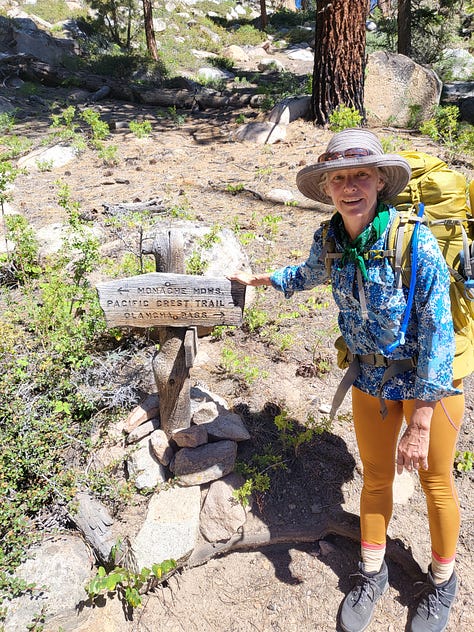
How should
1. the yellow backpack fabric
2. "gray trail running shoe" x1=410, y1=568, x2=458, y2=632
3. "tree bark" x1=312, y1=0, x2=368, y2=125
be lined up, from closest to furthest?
the yellow backpack fabric
"gray trail running shoe" x1=410, y1=568, x2=458, y2=632
"tree bark" x1=312, y1=0, x2=368, y2=125

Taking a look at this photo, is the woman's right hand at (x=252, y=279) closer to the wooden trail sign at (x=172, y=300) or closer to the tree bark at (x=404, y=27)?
the wooden trail sign at (x=172, y=300)

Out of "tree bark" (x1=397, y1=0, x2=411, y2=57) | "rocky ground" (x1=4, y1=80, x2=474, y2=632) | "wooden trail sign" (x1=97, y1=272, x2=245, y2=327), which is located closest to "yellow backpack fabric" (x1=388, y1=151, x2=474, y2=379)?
"wooden trail sign" (x1=97, y1=272, x2=245, y2=327)

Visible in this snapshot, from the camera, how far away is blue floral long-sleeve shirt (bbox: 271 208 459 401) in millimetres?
1735

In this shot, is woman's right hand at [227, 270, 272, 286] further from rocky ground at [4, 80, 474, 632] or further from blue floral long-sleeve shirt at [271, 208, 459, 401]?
rocky ground at [4, 80, 474, 632]

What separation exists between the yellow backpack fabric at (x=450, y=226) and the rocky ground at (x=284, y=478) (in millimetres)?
1382

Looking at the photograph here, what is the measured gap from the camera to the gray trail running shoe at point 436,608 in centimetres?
233

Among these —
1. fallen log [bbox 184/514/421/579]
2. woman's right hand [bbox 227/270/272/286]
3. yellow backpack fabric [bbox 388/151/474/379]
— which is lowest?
fallen log [bbox 184/514/421/579]

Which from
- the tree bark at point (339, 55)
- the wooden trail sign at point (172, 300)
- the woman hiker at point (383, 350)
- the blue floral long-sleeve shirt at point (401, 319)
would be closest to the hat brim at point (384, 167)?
the woman hiker at point (383, 350)

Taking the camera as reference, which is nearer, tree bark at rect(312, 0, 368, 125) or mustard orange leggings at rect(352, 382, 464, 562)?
mustard orange leggings at rect(352, 382, 464, 562)

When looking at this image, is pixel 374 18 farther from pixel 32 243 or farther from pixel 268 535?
pixel 268 535

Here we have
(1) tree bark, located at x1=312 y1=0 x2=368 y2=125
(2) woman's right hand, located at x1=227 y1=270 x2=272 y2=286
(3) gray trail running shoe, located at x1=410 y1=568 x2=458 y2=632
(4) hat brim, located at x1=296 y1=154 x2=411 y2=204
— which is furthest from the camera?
(1) tree bark, located at x1=312 y1=0 x2=368 y2=125

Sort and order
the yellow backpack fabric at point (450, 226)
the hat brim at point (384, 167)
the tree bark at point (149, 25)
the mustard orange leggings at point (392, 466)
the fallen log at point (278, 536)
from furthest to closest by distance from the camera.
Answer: the tree bark at point (149, 25)
the fallen log at point (278, 536)
the mustard orange leggings at point (392, 466)
the yellow backpack fabric at point (450, 226)
the hat brim at point (384, 167)

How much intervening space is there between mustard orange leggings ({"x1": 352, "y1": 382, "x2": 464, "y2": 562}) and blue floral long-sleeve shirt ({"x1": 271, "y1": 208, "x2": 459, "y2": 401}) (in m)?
0.13

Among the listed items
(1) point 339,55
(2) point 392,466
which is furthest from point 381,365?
(1) point 339,55
